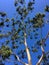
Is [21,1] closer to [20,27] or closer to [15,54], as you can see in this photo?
[20,27]

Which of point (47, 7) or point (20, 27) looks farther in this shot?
point (20, 27)

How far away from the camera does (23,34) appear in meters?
19.9

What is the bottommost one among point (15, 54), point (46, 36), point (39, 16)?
point (15, 54)

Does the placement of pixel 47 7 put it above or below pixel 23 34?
above

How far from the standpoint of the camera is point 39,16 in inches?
733

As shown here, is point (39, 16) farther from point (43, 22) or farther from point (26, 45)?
point (26, 45)

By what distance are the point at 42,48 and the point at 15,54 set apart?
6.25 feet

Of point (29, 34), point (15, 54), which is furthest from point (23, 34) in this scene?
point (15, 54)

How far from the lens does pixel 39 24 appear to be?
747 inches

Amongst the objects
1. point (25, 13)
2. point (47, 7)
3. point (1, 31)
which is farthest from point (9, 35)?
point (47, 7)

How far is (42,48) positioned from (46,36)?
0.83 meters

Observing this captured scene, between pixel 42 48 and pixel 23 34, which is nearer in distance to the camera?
pixel 42 48

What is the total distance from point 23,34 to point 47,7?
281 cm

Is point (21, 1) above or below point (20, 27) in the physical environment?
above
